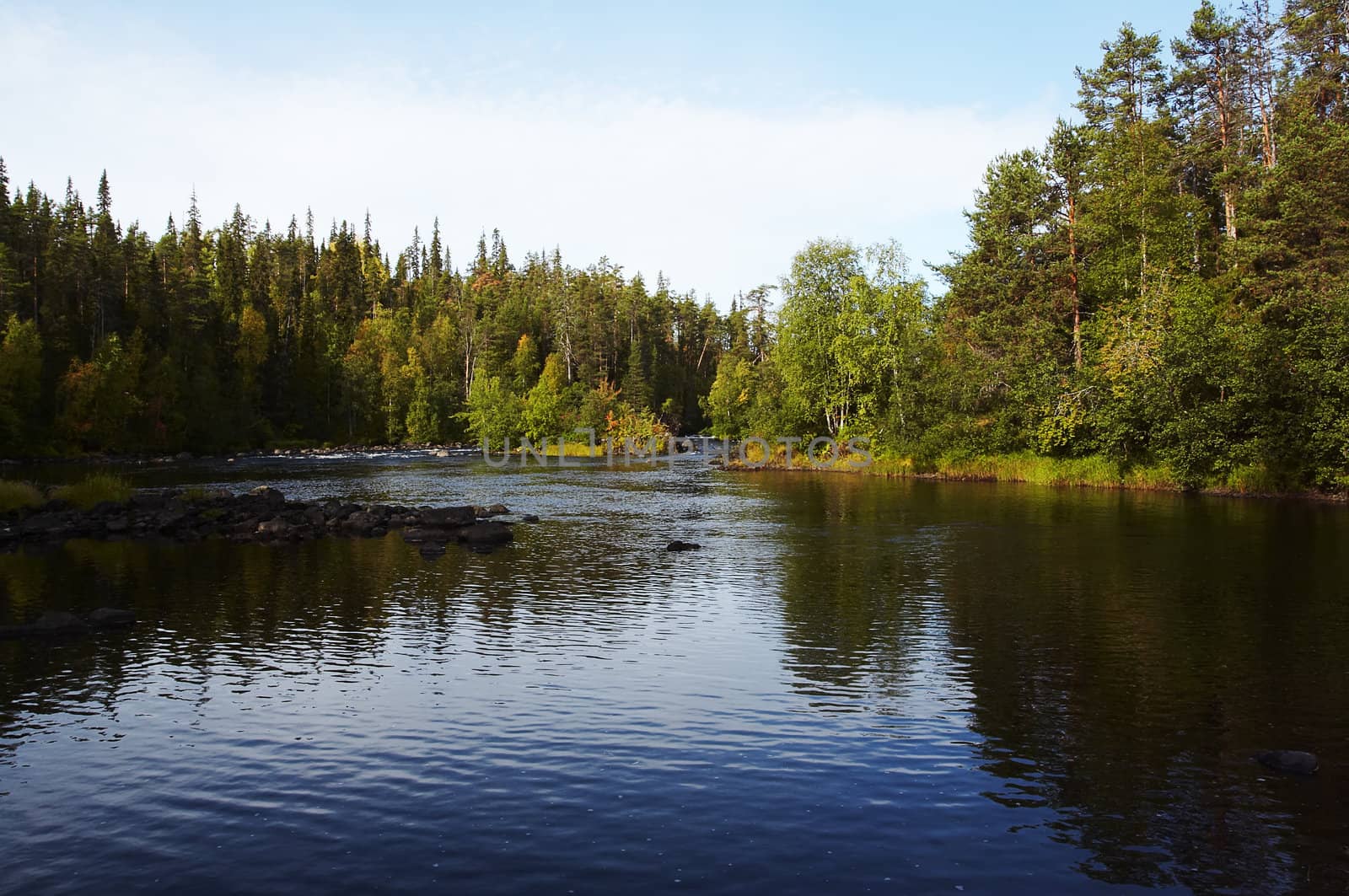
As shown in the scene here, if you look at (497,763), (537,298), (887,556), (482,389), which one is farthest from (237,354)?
(497,763)

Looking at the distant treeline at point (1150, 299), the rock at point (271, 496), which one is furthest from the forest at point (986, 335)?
the rock at point (271, 496)

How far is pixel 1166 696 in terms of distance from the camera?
54.0 ft

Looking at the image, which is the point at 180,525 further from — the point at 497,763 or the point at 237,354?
the point at 237,354

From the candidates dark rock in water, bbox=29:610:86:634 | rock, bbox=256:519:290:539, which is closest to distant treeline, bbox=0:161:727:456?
rock, bbox=256:519:290:539

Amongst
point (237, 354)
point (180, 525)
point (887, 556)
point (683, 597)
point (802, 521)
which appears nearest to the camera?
point (683, 597)

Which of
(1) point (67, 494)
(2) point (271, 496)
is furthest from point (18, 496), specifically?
(2) point (271, 496)

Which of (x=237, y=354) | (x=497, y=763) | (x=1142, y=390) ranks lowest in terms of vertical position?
(x=497, y=763)

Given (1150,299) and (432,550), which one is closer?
(432,550)

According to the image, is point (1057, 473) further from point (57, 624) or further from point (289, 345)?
point (289, 345)

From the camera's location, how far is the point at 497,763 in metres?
13.6

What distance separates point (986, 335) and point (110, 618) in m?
59.8

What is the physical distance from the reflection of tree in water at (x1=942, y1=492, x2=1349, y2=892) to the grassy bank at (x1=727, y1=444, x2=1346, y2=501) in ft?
64.2

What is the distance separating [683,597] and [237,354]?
127630mm

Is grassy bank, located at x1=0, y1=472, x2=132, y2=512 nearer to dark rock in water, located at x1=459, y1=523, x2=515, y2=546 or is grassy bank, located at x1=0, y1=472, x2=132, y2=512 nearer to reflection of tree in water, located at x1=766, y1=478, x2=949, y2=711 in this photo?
dark rock in water, located at x1=459, y1=523, x2=515, y2=546
